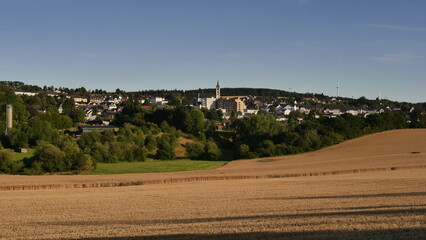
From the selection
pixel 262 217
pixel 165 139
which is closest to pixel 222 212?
pixel 262 217

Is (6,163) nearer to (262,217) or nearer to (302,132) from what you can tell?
(262,217)

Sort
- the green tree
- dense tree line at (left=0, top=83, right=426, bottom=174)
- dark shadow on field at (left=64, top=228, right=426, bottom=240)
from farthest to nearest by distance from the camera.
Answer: the green tree
dense tree line at (left=0, top=83, right=426, bottom=174)
dark shadow on field at (left=64, top=228, right=426, bottom=240)

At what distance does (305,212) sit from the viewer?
66.4 feet

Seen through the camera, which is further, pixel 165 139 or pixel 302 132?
pixel 302 132

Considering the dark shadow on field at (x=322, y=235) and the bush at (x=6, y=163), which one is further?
the bush at (x=6, y=163)

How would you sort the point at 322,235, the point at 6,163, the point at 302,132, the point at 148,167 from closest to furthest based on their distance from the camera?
1. the point at 322,235
2. the point at 6,163
3. the point at 148,167
4. the point at 302,132

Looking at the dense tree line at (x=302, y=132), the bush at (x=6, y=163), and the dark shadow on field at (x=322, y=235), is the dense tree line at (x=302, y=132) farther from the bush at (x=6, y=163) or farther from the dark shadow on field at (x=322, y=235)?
the dark shadow on field at (x=322, y=235)

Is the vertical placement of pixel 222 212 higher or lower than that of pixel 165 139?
higher

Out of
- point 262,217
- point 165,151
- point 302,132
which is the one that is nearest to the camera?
point 262,217

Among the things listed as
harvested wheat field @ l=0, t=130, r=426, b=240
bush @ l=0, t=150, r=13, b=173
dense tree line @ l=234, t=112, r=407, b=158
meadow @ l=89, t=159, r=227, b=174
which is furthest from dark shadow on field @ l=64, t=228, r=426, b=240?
dense tree line @ l=234, t=112, r=407, b=158

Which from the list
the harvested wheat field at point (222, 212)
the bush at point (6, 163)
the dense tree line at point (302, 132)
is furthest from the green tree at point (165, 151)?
the harvested wheat field at point (222, 212)


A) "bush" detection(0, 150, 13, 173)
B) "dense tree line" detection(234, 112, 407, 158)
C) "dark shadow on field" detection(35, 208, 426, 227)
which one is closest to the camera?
"dark shadow on field" detection(35, 208, 426, 227)

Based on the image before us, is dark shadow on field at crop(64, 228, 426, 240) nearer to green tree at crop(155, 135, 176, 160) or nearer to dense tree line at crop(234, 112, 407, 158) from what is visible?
green tree at crop(155, 135, 176, 160)

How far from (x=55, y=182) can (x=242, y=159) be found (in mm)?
34286
